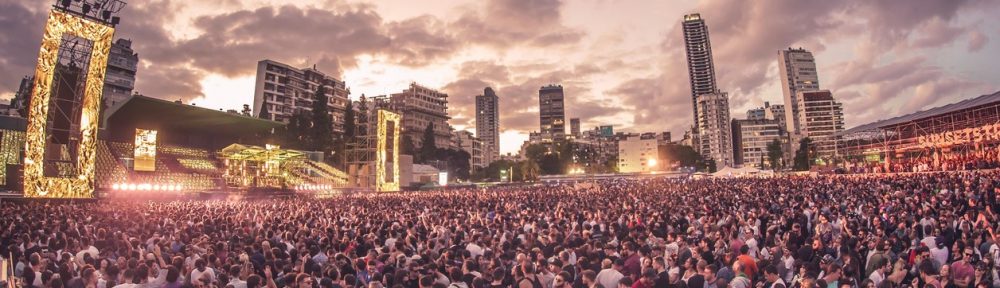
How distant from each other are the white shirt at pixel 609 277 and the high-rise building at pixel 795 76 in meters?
189

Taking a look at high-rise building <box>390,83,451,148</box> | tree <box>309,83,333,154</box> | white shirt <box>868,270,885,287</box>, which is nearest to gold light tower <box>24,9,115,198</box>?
white shirt <box>868,270,885,287</box>

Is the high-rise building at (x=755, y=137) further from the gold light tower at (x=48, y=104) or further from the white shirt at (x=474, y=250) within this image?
Result: the white shirt at (x=474, y=250)

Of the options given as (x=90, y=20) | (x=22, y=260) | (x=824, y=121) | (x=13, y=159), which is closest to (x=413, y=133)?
(x=13, y=159)

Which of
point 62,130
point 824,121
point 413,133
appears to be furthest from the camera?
point 824,121

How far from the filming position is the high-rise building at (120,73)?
69000 millimetres

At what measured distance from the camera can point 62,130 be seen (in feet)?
92.1

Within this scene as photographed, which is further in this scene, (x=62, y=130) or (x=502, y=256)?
(x=62, y=130)

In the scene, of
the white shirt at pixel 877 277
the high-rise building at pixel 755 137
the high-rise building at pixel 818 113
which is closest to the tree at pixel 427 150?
the white shirt at pixel 877 277

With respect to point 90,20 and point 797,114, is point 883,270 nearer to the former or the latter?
point 90,20

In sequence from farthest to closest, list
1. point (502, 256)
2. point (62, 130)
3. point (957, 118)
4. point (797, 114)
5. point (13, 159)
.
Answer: point (797, 114), point (957, 118), point (13, 159), point (62, 130), point (502, 256)

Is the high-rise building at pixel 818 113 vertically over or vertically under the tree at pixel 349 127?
over

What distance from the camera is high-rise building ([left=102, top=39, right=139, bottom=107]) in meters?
69.0

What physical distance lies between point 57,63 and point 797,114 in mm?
191111

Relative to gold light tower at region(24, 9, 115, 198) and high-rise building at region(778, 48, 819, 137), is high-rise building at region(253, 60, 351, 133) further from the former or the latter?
high-rise building at region(778, 48, 819, 137)
